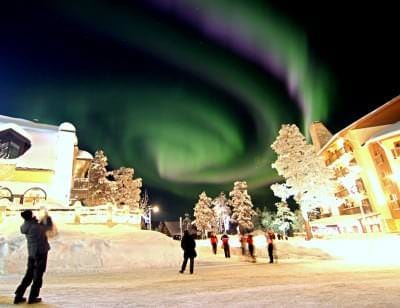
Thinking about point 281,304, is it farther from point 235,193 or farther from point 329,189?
point 235,193

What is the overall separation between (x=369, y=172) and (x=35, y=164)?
39338 millimetres

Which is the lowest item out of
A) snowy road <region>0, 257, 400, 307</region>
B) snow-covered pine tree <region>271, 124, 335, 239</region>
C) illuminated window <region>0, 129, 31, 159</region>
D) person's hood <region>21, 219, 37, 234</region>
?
snowy road <region>0, 257, 400, 307</region>

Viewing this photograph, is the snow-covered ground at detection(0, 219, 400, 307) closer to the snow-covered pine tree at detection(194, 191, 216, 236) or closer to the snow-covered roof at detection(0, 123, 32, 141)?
the snow-covered roof at detection(0, 123, 32, 141)

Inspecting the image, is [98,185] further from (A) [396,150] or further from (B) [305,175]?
(A) [396,150]

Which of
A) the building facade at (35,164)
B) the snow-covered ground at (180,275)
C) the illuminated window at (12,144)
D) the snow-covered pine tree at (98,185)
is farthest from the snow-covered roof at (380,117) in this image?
the illuminated window at (12,144)

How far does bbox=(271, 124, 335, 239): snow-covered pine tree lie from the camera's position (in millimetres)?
32812

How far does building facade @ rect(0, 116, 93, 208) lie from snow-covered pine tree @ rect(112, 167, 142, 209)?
49.7 feet

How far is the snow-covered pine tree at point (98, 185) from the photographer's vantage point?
39281mm

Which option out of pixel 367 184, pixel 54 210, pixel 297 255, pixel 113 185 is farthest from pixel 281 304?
pixel 367 184

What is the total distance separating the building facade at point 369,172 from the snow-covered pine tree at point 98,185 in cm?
2817

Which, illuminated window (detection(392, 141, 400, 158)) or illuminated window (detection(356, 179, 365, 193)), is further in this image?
illuminated window (detection(356, 179, 365, 193))

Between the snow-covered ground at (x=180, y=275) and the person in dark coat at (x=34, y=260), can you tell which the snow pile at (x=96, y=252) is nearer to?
the snow-covered ground at (x=180, y=275)

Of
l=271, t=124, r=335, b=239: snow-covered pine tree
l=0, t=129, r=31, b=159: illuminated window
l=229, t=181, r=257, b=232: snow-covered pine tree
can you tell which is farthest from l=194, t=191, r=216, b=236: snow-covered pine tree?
l=0, t=129, r=31, b=159: illuminated window

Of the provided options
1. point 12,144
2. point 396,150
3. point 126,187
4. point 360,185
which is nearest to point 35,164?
point 12,144
